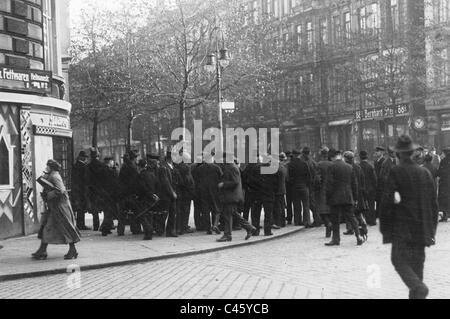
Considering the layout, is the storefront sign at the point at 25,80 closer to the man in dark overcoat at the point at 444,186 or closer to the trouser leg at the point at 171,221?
the trouser leg at the point at 171,221

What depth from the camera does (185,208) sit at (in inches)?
604

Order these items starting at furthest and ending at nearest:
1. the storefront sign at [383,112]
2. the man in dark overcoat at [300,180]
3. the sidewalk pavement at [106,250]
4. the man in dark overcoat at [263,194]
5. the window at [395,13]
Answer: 1. the window at [395,13]
2. the storefront sign at [383,112]
3. the man in dark overcoat at [300,180]
4. the man in dark overcoat at [263,194]
5. the sidewalk pavement at [106,250]

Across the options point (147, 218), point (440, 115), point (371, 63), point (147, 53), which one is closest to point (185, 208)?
point (147, 218)

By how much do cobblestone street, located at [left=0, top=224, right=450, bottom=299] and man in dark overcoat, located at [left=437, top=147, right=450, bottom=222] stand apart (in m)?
5.12

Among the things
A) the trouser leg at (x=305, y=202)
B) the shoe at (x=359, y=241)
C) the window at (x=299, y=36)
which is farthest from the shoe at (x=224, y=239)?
the window at (x=299, y=36)

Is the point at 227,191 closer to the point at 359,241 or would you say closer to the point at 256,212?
the point at 256,212

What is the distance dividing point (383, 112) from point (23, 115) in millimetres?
24300

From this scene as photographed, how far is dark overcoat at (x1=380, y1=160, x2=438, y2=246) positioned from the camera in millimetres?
6627

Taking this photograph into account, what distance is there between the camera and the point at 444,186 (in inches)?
664

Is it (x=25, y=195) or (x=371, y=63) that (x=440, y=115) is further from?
(x=25, y=195)

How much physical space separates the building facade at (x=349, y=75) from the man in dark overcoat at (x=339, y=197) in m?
20.8

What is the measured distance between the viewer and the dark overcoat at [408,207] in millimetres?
6627

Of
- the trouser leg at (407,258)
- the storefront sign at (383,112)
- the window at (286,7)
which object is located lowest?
the trouser leg at (407,258)

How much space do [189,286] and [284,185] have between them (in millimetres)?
7521
